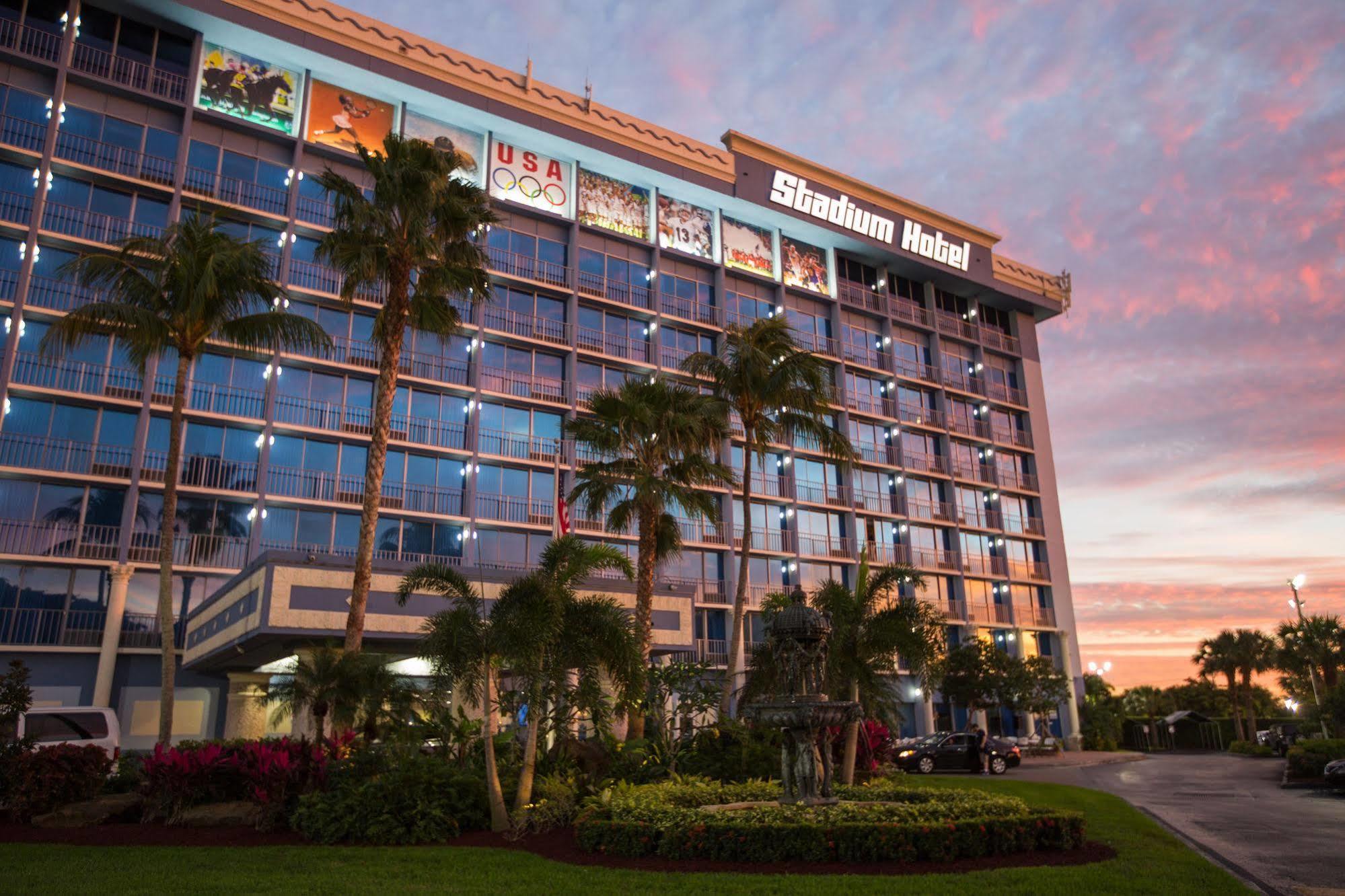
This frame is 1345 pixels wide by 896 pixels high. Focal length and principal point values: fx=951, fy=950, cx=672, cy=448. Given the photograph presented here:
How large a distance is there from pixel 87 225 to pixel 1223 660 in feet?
243

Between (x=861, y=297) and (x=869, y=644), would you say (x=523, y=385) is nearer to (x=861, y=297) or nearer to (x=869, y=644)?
(x=861, y=297)

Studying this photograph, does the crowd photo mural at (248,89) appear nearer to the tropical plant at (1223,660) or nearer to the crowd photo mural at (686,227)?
the crowd photo mural at (686,227)

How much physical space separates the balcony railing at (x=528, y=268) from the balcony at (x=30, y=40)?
18604 mm

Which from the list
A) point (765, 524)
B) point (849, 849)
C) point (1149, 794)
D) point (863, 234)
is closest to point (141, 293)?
point (849, 849)

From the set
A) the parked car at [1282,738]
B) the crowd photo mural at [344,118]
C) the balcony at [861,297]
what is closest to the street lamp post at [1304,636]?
the parked car at [1282,738]

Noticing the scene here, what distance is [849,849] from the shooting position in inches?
499

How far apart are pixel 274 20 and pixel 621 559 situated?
32.9 m

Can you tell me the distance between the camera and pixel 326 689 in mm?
19266

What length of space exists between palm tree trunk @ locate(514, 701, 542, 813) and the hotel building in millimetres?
11016

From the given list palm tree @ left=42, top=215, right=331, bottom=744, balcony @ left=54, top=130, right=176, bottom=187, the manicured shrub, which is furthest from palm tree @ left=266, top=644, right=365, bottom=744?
balcony @ left=54, top=130, right=176, bottom=187

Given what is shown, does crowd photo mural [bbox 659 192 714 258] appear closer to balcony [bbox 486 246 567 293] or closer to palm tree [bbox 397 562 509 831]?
balcony [bbox 486 246 567 293]

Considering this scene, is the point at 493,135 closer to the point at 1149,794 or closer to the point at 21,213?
the point at 21,213

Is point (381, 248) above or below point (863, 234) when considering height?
below

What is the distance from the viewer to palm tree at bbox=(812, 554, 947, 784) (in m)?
20.5
